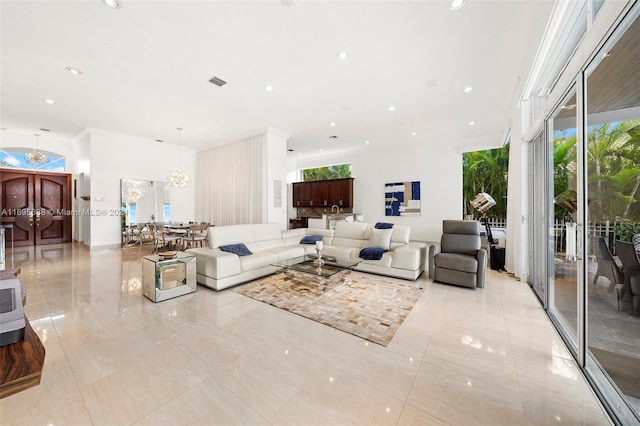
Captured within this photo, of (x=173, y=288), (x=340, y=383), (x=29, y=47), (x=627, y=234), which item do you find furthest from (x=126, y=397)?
(x=29, y=47)

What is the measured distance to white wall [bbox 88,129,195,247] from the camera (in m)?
6.59

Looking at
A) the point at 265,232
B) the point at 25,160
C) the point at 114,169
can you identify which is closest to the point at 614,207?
the point at 265,232

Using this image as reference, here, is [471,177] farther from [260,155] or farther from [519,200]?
[260,155]

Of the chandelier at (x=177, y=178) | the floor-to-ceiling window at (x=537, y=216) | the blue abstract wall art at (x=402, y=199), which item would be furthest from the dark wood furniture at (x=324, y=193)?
the floor-to-ceiling window at (x=537, y=216)

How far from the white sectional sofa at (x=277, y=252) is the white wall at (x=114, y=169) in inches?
179

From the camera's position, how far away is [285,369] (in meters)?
1.91

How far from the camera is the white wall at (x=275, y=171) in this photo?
631 cm

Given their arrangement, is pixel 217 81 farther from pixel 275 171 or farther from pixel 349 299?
pixel 349 299

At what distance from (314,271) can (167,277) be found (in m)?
2.06

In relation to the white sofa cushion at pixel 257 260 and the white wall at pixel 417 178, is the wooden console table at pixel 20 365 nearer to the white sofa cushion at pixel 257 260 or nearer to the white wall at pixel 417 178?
the white sofa cushion at pixel 257 260

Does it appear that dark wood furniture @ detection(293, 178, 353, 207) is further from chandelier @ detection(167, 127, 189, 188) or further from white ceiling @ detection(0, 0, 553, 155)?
chandelier @ detection(167, 127, 189, 188)

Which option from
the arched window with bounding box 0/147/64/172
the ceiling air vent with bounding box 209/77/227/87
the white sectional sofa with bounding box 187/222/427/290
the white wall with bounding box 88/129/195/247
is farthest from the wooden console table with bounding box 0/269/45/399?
the arched window with bounding box 0/147/64/172

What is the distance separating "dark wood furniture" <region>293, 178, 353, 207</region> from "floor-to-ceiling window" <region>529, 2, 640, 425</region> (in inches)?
254

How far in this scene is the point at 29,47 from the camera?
3092mm
